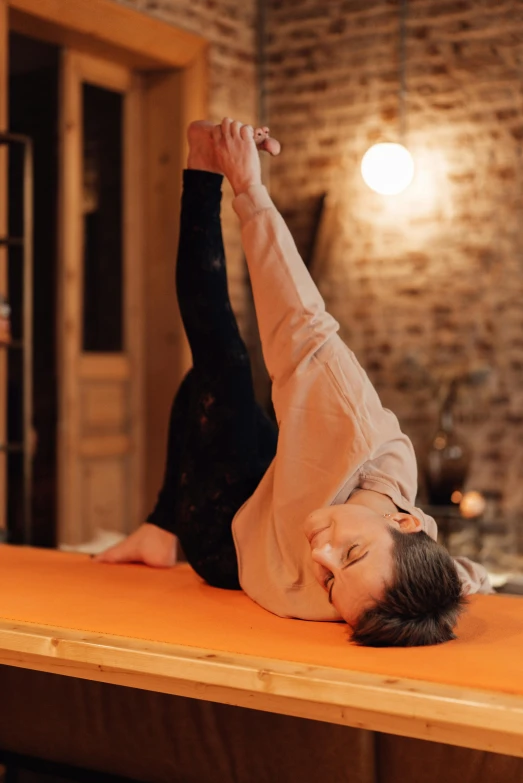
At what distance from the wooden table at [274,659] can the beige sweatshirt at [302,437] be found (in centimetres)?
8

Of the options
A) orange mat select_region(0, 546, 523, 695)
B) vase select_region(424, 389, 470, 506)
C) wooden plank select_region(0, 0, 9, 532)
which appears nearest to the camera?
orange mat select_region(0, 546, 523, 695)

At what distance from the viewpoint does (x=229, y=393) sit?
7.65 ft

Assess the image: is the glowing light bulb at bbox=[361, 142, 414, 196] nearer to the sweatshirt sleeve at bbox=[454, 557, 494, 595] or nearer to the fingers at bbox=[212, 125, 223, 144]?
the fingers at bbox=[212, 125, 223, 144]

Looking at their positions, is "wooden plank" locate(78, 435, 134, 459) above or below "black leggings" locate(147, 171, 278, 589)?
below

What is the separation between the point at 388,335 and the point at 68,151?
187 centimetres

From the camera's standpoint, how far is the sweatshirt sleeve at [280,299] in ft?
6.66

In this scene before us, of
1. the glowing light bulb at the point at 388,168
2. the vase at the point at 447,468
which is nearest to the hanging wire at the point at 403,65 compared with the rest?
the glowing light bulb at the point at 388,168

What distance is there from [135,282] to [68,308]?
0.54 meters

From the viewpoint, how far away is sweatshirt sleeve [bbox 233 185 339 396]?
2029 millimetres

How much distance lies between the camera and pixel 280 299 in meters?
2.05

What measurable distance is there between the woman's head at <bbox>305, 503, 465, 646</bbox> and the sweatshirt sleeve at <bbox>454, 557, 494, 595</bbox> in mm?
232

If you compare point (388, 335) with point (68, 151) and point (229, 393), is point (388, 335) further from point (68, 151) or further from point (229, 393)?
point (229, 393)

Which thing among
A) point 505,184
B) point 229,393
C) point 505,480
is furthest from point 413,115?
point 229,393

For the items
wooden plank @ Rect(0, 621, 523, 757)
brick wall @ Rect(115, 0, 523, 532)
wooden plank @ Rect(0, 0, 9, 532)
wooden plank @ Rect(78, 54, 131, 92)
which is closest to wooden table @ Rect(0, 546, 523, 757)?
wooden plank @ Rect(0, 621, 523, 757)
